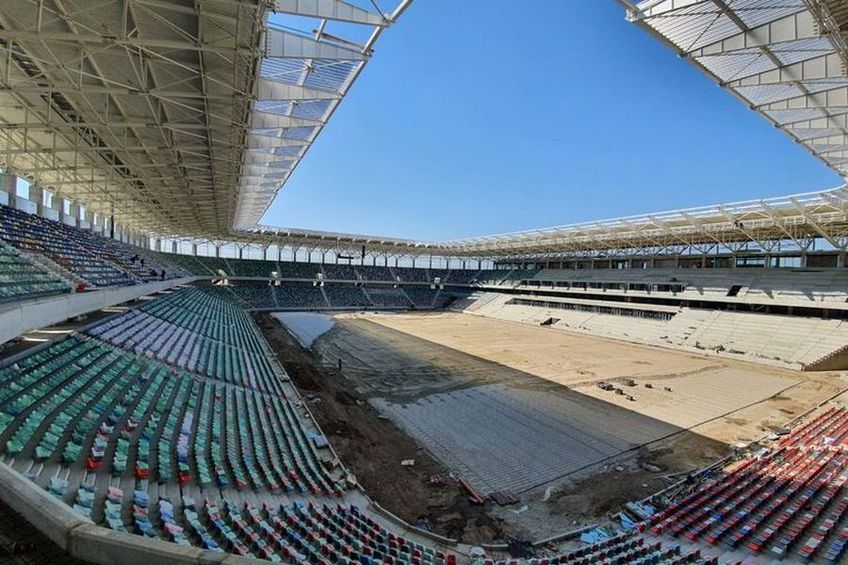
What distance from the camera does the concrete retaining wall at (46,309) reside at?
296 inches

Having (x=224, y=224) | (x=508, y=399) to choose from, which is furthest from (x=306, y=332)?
(x=508, y=399)

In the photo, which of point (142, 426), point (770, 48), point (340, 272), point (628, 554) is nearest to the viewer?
point (628, 554)

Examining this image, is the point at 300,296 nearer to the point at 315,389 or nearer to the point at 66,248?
the point at 315,389

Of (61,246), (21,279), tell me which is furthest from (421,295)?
(21,279)

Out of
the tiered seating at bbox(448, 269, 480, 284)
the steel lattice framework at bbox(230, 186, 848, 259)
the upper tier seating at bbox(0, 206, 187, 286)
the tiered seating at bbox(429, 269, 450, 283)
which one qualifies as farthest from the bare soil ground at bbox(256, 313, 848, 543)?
the tiered seating at bbox(429, 269, 450, 283)

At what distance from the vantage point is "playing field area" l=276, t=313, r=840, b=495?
14984 mm

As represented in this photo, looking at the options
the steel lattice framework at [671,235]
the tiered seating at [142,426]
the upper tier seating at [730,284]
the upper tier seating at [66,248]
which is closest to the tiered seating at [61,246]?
the upper tier seating at [66,248]

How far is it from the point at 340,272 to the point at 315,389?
53058 mm

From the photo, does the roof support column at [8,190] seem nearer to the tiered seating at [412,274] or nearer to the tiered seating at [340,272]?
the tiered seating at [340,272]

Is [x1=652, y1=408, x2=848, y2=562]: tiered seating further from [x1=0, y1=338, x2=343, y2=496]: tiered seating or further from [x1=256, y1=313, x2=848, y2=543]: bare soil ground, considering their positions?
[x1=0, y1=338, x2=343, y2=496]: tiered seating

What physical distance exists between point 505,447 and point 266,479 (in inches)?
353

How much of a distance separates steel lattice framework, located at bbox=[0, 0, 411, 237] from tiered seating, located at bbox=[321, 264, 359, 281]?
148ft

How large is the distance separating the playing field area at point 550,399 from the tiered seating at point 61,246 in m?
13.0

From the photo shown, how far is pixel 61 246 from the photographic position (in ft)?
61.5
